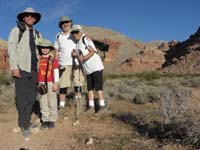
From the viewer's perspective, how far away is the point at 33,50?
7.11 meters

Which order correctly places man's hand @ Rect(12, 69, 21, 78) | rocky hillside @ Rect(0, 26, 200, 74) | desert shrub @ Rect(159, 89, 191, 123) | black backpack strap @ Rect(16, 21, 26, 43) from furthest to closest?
rocky hillside @ Rect(0, 26, 200, 74) < black backpack strap @ Rect(16, 21, 26, 43) < man's hand @ Rect(12, 69, 21, 78) < desert shrub @ Rect(159, 89, 191, 123)

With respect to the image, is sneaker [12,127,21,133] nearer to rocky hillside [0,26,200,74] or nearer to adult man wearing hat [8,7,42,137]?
adult man wearing hat [8,7,42,137]

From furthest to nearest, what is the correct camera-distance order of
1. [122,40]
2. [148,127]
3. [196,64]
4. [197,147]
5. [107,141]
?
[122,40]
[196,64]
[148,127]
[107,141]
[197,147]

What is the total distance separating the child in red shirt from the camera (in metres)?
7.47

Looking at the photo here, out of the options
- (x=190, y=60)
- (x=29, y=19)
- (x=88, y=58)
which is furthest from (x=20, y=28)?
(x=190, y=60)

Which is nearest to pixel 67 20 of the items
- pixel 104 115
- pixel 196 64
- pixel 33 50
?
pixel 33 50

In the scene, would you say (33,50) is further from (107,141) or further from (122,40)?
(122,40)

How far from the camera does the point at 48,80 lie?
24.8 ft

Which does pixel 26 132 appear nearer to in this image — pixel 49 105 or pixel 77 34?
pixel 49 105

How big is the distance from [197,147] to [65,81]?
384cm

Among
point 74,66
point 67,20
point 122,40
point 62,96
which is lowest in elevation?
point 62,96

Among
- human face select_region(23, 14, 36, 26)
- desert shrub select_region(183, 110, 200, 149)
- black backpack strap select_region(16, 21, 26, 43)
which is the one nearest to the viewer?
desert shrub select_region(183, 110, 200, 149)

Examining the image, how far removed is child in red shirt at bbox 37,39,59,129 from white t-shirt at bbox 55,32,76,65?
31.8 inches

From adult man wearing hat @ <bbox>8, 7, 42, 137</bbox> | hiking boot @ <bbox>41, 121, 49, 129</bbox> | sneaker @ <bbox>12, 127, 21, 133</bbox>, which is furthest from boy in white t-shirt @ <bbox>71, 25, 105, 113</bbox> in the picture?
sneaker @ <bbox>12, 127, 21, 133</bbox>
